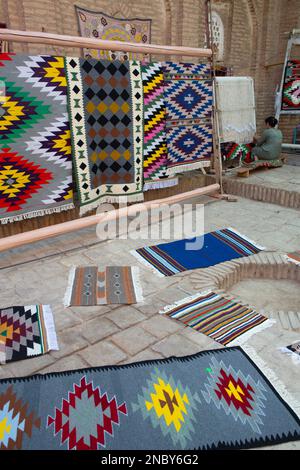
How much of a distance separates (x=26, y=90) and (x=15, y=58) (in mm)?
279

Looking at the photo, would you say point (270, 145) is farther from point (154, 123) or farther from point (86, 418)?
point (86, 418)

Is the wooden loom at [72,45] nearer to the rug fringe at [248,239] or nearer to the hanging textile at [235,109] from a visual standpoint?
the rug fringe at [248,239]

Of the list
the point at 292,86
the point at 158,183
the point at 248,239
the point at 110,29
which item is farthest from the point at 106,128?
the point at 292,86

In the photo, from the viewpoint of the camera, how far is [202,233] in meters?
4.59

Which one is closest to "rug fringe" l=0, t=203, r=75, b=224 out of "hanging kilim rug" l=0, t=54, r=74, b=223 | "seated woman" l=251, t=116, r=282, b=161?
"hanging kilim rug" l=0, t=54, r=74, b=223

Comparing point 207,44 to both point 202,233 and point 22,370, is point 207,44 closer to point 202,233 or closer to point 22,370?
point 202,233

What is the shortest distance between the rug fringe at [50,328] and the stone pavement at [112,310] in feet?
0.15

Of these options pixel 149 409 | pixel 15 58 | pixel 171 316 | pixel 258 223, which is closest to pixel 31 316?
pixel 171 316

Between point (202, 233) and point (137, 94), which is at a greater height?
point (137, 94)

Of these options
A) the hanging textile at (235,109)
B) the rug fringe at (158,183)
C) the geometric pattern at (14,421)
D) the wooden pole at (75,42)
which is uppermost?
the wooden pole at (75,42)

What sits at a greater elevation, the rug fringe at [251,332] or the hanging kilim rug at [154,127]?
the hanging kilim rug at [154,127]

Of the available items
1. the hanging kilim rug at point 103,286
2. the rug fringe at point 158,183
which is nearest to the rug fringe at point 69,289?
the hanging kilim rug at point 103,286

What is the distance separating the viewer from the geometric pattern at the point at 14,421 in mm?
1812

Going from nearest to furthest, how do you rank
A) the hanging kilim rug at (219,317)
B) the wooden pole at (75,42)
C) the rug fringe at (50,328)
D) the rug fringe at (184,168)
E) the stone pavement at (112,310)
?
the stone pavement at (112,310) → the rug fringe at (50,328) → the hanging kilim rug at (219,317) → the wooden pole at (75,42) → the rug fringe at (184,168)
